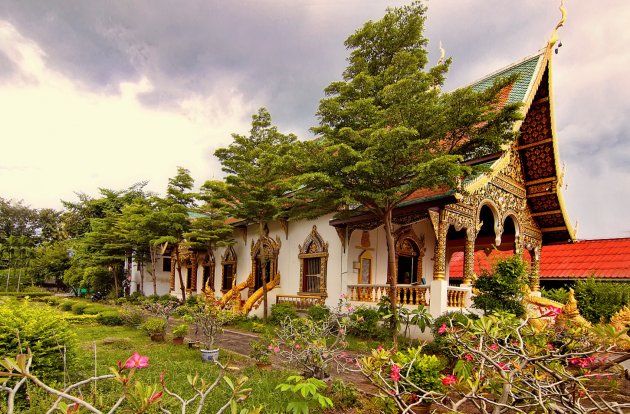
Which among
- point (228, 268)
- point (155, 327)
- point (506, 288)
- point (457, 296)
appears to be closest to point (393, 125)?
point (506, 288)

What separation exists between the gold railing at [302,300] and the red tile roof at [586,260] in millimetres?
5444

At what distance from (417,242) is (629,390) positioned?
7001 millimetres

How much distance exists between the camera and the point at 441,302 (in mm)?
9047

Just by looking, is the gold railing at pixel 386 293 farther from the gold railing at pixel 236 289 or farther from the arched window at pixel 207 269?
the arched window at pixel 207 269

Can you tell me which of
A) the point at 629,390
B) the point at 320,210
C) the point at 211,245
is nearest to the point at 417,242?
the point at 320,210

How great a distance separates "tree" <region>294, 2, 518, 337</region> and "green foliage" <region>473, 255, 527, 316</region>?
185 centimetres

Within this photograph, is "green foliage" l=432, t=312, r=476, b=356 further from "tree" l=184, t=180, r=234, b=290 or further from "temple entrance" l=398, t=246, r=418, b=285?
"tree" l=184, t=180, r=234, b=290

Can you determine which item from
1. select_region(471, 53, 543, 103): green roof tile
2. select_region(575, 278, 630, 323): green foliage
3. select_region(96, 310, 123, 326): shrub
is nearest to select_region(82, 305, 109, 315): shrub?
select_region(96, 310, 123, 326): shrub

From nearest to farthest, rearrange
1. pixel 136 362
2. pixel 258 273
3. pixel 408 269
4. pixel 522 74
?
pixel 136 362 < pixel 522 74 < pixel 408 269 < pixel 258 273

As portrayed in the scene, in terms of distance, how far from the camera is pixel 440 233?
9508mm

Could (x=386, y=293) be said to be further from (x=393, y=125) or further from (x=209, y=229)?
(x=209, y=229)

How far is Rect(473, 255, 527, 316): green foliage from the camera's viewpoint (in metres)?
7.87

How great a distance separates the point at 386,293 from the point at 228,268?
8.64 meters

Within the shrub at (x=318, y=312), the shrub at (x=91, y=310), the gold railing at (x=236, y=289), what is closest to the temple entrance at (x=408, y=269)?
the shrub at (x=318, y=312)
